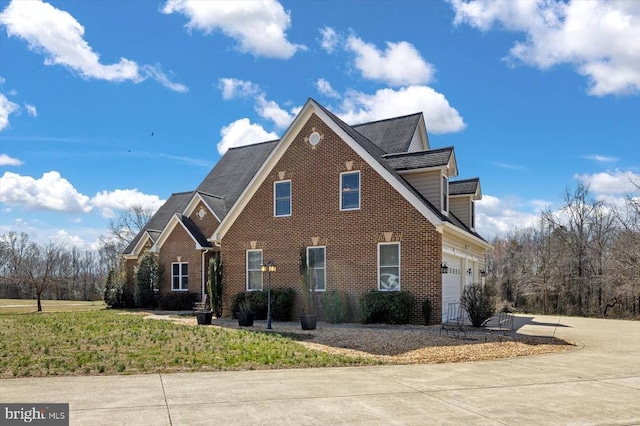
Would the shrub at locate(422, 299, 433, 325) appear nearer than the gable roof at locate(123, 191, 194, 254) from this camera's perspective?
Yes

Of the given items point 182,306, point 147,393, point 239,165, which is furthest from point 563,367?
point 239,165

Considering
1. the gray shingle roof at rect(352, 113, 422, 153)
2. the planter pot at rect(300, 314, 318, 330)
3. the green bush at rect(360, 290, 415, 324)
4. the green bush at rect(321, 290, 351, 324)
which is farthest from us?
the gray shingle roof at rect(352, 113, 422, 153)

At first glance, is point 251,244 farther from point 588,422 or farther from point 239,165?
point 588,422

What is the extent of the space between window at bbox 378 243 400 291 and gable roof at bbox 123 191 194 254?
17981mm

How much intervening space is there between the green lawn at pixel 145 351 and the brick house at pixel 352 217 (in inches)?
188

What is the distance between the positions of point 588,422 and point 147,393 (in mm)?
5730

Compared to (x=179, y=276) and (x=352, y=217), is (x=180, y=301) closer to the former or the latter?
(x=179, y=276)

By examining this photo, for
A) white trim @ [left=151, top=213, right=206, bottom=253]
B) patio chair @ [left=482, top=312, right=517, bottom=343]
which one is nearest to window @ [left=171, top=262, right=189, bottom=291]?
white trim @ [left=151, top=213, right=206, bottom=253]

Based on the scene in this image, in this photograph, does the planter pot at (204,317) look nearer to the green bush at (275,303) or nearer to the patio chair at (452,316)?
the green bush at (275,303)

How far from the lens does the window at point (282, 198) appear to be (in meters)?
19.9

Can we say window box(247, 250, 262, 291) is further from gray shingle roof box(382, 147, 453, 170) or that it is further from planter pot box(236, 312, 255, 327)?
gray shingle roof box(382, 147, 453, 170)

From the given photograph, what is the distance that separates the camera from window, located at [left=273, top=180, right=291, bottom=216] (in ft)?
65.2

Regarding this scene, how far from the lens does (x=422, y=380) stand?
8219mm

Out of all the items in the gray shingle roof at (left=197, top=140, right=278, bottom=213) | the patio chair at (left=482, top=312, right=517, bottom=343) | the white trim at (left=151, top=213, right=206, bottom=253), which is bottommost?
the patio chair at (left=482, top=312, right=517, bottom=343)
